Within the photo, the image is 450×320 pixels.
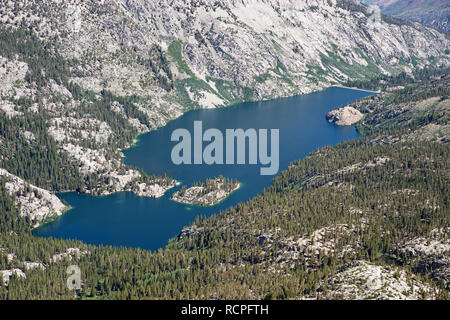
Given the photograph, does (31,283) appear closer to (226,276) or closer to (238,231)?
(226,276)

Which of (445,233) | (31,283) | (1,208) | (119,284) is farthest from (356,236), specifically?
(1,208)

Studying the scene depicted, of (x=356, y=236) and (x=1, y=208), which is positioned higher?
(x=1, y=208)

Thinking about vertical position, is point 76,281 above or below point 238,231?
below

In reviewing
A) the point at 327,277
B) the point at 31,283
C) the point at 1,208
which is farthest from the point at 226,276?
the point at 1,208

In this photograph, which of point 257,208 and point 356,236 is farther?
point 257,208

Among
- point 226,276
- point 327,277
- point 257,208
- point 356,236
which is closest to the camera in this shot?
point 327,277

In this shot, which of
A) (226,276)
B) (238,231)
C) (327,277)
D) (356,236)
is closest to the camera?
(327,277)
